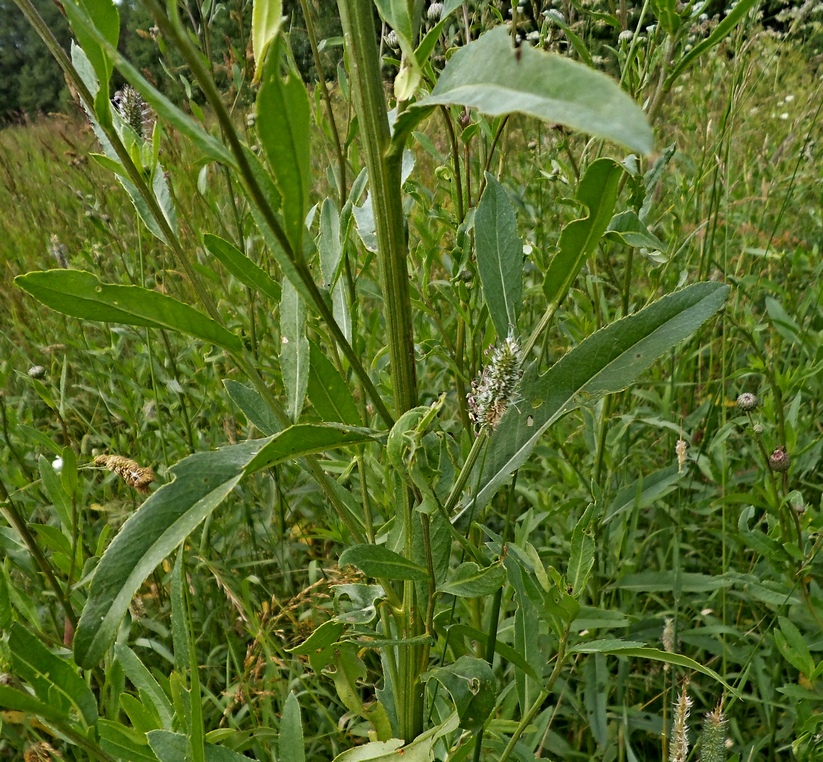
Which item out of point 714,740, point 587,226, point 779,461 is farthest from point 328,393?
point 779,461

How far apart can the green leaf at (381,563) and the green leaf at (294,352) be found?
0.12 m

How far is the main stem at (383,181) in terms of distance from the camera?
0.45 metres

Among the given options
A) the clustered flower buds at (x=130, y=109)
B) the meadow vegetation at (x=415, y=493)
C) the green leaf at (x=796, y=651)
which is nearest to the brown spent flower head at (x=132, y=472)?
the meadow vegetation at (x=415, y=493)

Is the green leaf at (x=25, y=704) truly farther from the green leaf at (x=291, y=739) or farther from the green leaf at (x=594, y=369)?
the green leaf at (x=594, y=369)

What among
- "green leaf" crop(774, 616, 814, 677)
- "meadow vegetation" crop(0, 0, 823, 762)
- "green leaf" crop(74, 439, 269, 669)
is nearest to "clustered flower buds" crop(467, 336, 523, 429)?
"meadow vegetation" crop(0, 0, 823, 762)

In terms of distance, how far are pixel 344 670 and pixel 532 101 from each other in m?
0.70

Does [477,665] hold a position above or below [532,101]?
below

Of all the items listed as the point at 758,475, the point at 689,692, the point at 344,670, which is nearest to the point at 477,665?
the point at 344,670

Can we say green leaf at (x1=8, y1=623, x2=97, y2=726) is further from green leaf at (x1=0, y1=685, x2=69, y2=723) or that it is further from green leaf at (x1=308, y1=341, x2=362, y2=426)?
green leaf at (x1=308, y1=341, x2=362, y2=426)

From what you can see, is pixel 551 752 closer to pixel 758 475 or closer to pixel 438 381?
pixel 758 475

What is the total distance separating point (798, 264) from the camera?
1.92 metres

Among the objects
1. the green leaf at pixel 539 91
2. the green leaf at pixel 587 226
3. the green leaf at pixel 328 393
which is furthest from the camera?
the green leaf at pixel 328 393

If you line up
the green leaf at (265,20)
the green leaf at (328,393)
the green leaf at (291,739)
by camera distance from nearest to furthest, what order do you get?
1. the green leaf at (265,20)
2. the green leaf at (328,393)
3. the green leaf at (291,739)

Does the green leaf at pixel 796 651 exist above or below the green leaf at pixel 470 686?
below
